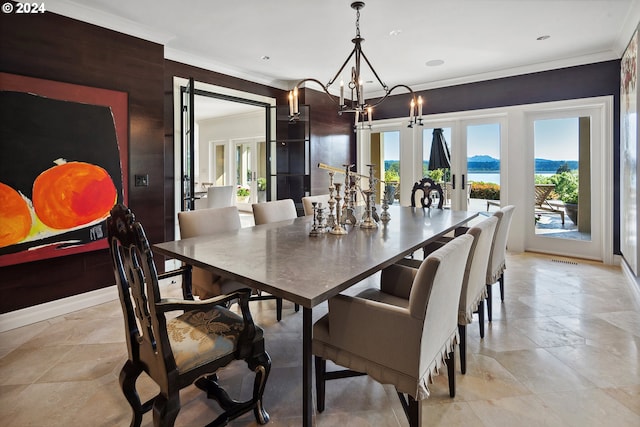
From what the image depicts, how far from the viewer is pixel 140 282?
1263 millimetres

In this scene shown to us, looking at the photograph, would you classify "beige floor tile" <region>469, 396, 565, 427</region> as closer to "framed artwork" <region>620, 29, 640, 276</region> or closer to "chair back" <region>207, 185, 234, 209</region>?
"framed artwork" <region>620, 29, 640, 276</region>

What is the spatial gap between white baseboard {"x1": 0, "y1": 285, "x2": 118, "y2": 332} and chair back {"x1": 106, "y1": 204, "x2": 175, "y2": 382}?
81.0 inches

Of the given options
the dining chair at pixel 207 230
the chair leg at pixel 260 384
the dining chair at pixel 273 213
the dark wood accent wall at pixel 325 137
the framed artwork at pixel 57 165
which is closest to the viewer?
the chair leg at pixel 260 384

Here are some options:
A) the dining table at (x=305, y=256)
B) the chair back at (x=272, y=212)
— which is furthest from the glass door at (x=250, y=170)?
the dining table at (x=305, y=256)

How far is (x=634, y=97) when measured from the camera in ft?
11.0

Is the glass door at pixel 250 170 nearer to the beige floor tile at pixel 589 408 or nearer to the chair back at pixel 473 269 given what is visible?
the chair back at pixel 473 269

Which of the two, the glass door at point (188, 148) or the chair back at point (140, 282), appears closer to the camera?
the chair back at point (140, 282)

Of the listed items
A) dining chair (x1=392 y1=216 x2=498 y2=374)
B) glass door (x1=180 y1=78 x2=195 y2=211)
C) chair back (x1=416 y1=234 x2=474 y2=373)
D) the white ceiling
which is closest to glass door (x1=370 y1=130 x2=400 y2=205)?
the white ceiling

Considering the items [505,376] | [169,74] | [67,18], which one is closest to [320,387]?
[505,376]

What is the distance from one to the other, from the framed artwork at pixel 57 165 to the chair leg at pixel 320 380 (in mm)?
2464

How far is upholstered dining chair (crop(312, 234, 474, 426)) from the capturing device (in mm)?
1290

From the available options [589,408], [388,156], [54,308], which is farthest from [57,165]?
[388,156]

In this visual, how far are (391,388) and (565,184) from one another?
4.37 meters

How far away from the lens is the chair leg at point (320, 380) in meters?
1.69
